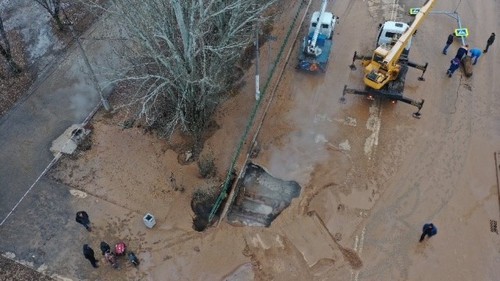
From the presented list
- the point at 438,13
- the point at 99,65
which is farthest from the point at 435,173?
the point at 99,65

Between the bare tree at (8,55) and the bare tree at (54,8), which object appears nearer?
the bare tree at (8,55)

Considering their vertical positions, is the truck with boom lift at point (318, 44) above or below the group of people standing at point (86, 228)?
above

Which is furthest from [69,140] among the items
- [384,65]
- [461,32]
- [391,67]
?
[461,32]

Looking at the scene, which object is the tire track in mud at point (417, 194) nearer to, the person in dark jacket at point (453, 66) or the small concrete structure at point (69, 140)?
the person in dark jacket at point (453, 66)

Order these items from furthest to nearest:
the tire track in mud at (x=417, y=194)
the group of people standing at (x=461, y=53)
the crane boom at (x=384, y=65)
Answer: the group of people standing at (x=461, y=53), the crane boom at (x=384, y=65), the tire track in mud at (x=417, y=194)

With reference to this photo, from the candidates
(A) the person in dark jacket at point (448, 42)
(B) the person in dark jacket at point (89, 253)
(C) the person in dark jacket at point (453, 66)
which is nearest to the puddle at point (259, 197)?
(B) the person in dark jacket at point (89, 253)

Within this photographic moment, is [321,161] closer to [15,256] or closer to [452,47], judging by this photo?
[452,47]

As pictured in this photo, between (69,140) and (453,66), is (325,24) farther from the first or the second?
(69,140)

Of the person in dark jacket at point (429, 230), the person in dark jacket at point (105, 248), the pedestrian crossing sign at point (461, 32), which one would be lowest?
the person in dark jacket at point (105, 248)
